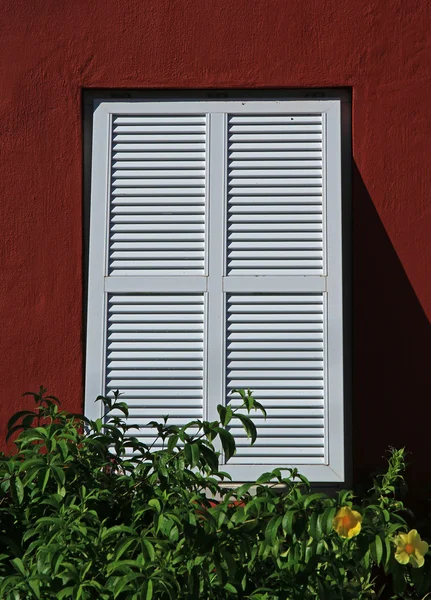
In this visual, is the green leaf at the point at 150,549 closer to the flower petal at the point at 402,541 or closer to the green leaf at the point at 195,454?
the green leaf at the point at 195,454

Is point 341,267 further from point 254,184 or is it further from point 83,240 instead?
point 83,240

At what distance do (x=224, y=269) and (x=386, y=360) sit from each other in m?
Result: 0.77

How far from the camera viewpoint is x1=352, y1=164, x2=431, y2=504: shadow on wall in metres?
3.80

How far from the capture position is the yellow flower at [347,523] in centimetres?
258

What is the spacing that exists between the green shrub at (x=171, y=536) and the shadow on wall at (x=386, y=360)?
3.03ft

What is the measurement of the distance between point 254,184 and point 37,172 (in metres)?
0.93

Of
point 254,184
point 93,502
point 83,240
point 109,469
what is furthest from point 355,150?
point 93,502

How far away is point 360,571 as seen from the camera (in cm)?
271

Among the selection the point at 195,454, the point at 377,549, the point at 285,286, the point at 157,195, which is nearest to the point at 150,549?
the point at 195,454

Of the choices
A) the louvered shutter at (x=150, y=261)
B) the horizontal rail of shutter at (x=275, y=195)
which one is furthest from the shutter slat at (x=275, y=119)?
the louvered shutter at (x=150, y=261)

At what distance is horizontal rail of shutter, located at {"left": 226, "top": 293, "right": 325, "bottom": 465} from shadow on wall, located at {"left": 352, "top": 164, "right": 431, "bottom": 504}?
1.08 ft

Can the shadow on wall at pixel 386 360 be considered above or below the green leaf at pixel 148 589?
above

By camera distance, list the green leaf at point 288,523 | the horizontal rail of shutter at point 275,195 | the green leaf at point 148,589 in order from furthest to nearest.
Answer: the horizontal rail of shutter at point 275,195
the green leaf at point 288,523
the green leaf at point 148,589

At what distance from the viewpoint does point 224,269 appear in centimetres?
365
